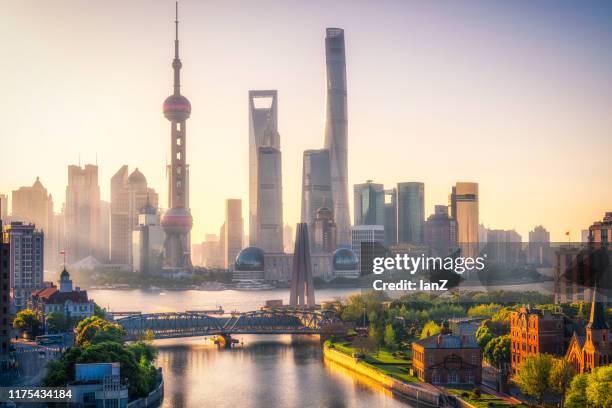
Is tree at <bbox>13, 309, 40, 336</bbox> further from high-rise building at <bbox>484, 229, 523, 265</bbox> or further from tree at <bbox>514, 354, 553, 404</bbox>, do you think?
high-rise building at <bbox>484, 229, 523, 265</bbox>

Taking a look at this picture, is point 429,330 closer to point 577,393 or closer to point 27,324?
point 577,393

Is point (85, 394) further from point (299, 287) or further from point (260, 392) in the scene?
point (299, 287)

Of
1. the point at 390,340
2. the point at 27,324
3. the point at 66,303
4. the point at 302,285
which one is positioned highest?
the point at 302,285

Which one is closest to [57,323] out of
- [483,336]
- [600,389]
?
[483,336]

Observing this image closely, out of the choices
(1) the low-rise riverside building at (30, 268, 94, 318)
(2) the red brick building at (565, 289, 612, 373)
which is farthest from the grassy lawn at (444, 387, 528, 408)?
(1) the low-rise riverside building at (30, 268, 94, 318)

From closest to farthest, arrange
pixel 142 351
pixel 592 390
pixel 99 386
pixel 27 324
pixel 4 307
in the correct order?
pixel 592 390 → pixel 99 386 → pixel 4 307 → pixel 142 351 → pixel 27 324

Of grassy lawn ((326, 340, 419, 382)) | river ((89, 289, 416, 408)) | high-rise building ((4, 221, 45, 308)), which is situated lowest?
river ((89, 289, 416, 408))
